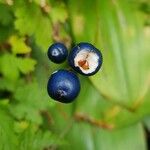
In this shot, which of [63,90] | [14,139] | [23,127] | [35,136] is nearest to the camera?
[63,90]

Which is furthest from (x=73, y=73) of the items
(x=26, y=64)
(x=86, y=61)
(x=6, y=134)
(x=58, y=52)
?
(x=26, y=64)

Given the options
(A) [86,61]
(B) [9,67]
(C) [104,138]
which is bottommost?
(C) [104,138]

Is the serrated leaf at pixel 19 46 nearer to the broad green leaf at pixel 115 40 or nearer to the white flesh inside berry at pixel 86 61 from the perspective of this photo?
the broad green leaf at pixel 115 40

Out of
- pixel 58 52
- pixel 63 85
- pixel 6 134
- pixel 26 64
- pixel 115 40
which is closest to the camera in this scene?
pixel 63 85

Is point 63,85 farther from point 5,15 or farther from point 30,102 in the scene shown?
point 5,15

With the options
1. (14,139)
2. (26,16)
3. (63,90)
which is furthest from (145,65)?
(63,90)

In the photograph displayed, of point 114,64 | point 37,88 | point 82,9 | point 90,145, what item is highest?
point 82,9

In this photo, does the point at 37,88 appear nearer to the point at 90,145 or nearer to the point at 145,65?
the point at 90,145
